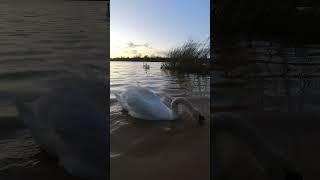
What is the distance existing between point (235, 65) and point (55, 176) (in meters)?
1.33

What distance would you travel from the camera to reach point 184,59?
3.05 meters

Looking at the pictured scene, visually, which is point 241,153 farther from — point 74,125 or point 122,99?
point 74,125

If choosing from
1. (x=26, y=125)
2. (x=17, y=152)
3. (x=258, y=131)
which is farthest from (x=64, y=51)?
(x=258, y=131)

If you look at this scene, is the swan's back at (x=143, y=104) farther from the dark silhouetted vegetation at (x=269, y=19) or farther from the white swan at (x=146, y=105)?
the dark silhouetted vegetation at (x=269, y=19)

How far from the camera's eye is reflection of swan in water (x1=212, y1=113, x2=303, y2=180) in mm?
2562

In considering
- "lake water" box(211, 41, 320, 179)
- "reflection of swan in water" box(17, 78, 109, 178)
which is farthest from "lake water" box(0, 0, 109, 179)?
"lake water" box(211, 41, 320, 179)

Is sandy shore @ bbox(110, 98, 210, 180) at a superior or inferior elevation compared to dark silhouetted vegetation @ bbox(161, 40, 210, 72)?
inferior

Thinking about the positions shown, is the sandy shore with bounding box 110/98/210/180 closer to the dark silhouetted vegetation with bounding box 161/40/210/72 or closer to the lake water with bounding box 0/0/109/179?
the dark silhouetted vegetation with bounding box 161/40/210/72

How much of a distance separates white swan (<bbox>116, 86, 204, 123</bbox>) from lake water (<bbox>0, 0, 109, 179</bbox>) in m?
0.76

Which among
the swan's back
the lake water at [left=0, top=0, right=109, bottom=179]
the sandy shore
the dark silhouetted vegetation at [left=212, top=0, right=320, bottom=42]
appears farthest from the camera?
the swan's back

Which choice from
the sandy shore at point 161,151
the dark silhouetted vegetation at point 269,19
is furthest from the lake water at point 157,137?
the dark silhouetted vegetation at point 269,19

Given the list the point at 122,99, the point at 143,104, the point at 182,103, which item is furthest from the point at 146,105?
the point at 182,103

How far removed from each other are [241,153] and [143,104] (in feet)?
2.80

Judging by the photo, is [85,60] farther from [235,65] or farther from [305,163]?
[305,163]
